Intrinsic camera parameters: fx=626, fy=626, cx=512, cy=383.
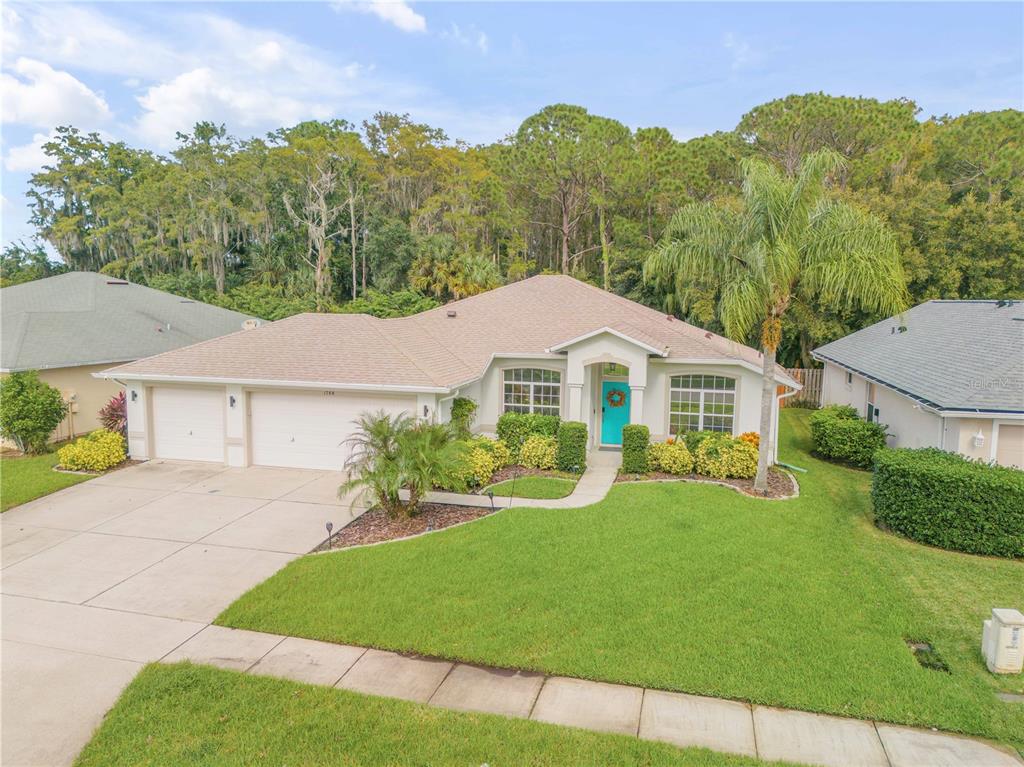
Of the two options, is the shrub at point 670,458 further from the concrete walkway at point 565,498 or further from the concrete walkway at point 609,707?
the concrete walkway at point 609,707

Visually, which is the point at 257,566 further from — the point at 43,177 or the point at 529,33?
the point at 43,177

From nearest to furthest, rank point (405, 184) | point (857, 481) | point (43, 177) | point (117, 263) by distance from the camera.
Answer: point (857, 481)
point (405, 184)
point (117, 263)
point (43, 177)

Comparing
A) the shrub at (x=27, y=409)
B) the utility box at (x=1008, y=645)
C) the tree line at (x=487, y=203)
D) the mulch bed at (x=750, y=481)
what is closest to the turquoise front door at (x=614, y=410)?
the mulch bed at (x=750, y=481)

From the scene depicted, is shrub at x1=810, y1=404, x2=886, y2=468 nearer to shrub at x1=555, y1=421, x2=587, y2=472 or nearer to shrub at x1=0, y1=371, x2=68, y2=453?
shrub at x1=555, y1=421, x2=587, y2=472

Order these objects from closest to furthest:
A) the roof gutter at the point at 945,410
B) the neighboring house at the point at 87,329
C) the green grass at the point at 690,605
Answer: the green grass at the point at 690,605, the roof gutter at the point at 945,410, the neighboring house at the point at 87,329

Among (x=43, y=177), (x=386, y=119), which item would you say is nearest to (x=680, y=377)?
(x=386, y=119)
